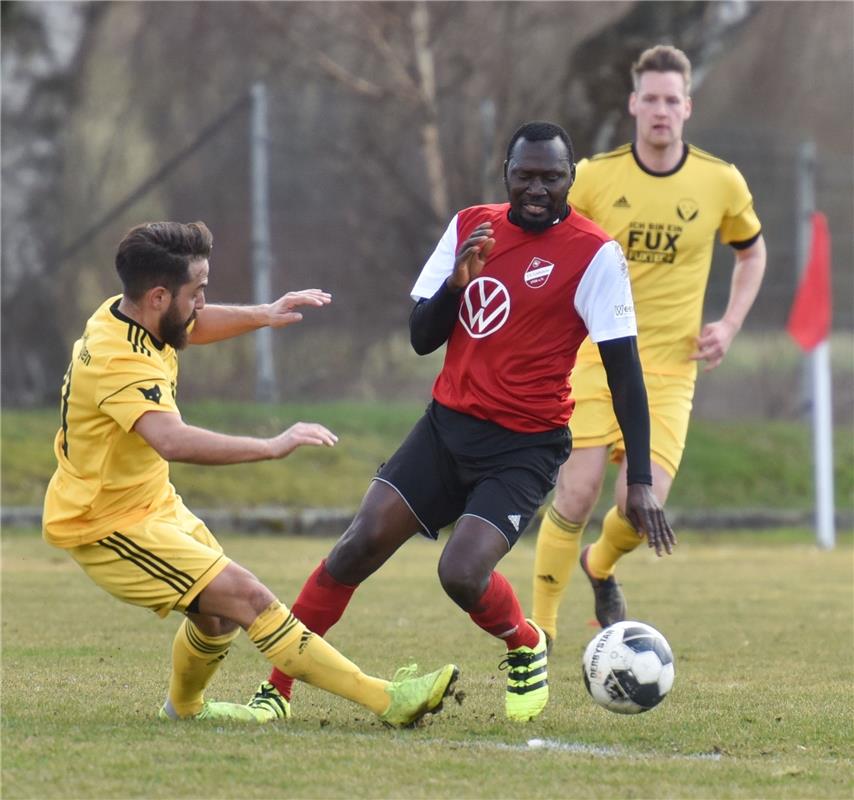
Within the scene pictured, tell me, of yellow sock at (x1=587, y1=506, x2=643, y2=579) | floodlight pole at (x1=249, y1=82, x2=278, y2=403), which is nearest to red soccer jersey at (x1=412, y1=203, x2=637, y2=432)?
yellow sock at (x1=587, y1=506, x2=643, y2=579)

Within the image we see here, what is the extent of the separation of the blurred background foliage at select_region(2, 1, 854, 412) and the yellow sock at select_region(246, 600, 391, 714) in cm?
1002

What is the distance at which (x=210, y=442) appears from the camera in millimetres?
4707

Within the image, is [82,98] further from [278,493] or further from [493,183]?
[278,493]

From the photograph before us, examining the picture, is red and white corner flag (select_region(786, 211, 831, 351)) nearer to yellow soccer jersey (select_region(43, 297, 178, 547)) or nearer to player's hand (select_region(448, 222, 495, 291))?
player's hand (select_region(448, 222, 495, 291))

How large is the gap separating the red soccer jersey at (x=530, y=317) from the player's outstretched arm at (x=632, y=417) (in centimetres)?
8

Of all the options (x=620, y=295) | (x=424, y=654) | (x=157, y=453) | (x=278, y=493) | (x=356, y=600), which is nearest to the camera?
(x=157, y=453)

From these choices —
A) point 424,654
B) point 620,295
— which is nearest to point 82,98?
point 424,654

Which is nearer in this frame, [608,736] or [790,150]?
[608,736]

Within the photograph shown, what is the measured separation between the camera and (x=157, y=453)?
495cm

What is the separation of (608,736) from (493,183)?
40.4 ft

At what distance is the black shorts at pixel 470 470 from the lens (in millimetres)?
5449

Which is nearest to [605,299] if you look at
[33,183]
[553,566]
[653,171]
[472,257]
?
[472,257]

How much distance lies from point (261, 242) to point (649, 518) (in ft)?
33.0

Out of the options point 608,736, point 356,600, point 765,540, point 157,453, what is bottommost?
point 765,540
